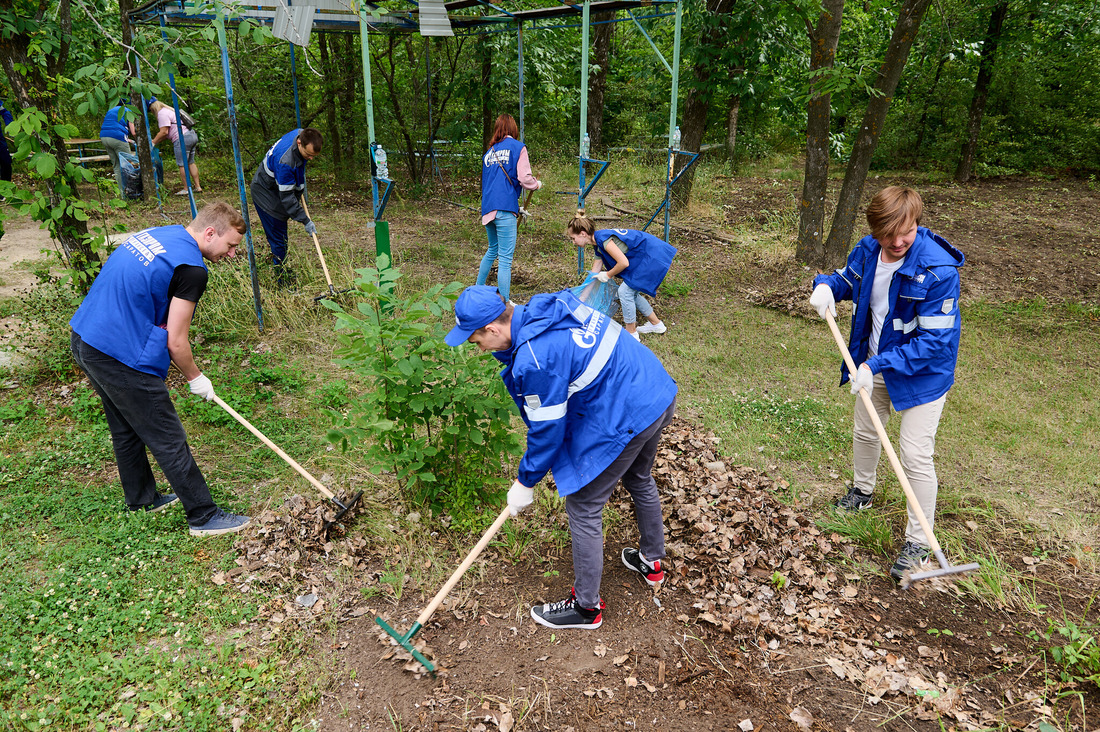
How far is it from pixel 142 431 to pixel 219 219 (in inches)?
46.7

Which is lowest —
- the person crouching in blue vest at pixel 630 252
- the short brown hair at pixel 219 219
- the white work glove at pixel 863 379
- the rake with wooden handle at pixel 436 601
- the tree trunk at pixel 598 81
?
the rake with wooden handle at pixel 436 601

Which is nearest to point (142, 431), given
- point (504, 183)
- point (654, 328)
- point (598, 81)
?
point (504, 183)

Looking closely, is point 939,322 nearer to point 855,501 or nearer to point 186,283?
point 855,501

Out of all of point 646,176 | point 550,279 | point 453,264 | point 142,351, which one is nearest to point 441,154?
point 646,176

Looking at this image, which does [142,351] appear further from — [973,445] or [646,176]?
[646,176]

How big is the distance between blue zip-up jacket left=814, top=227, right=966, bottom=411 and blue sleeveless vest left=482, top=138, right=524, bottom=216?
3626 millimetres

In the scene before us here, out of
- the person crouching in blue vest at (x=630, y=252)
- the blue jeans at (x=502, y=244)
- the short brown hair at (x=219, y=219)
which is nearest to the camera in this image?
the short brown hair at (x=219, y=219)

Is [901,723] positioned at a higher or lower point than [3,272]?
lower

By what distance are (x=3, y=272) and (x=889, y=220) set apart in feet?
29.2

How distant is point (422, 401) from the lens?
3.13 m

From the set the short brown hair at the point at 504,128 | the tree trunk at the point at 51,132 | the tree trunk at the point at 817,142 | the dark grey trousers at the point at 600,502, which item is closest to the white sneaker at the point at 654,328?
the short brown hair at the point at 504,128

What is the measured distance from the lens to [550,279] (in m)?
7.43

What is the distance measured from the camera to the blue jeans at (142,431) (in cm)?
332

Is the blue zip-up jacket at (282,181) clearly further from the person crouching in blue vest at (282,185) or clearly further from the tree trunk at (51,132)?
the tree trunk at (51,132)
